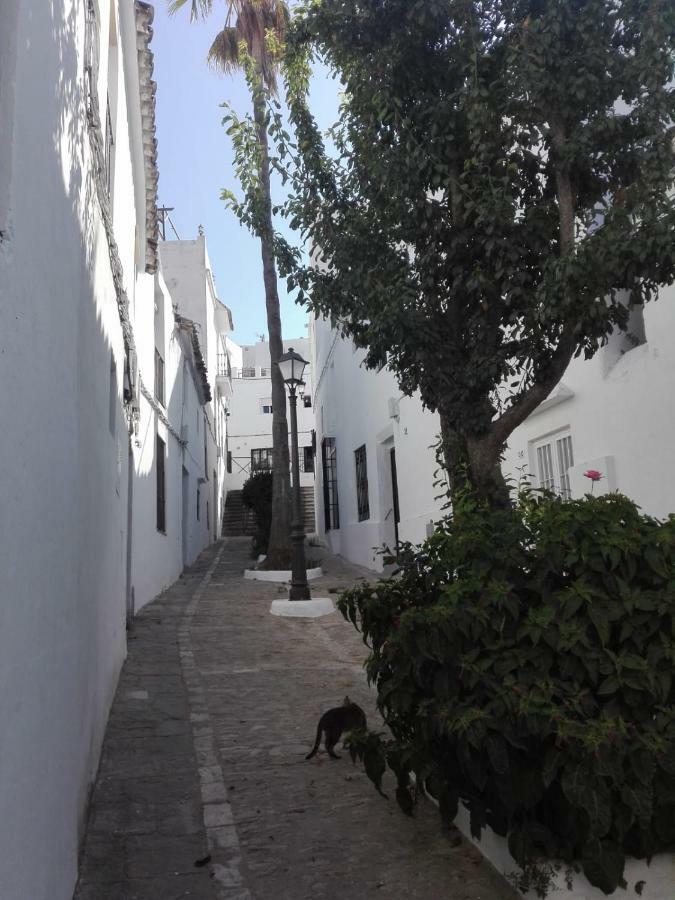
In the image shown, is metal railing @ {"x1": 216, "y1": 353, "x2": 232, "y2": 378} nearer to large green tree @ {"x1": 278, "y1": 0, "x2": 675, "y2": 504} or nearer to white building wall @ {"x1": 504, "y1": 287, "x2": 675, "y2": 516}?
white building wall @ {"x1": 504, "y1": 287, "x2": 675, "y2": 516}

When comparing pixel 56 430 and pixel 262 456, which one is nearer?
pixel 56 430

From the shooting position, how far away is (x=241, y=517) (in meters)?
31.7

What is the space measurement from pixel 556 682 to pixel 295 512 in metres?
9.33

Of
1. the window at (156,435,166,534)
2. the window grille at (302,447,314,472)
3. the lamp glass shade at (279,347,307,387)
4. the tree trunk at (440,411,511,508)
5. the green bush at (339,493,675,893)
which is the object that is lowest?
the green bush at (339,493,675,893)

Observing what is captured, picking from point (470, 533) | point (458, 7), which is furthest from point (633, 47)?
A: point (470, 533)

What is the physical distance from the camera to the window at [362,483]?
641 inches

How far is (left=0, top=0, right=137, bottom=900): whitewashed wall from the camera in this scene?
6.97ft

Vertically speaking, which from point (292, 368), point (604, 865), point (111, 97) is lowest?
point (604, 865)

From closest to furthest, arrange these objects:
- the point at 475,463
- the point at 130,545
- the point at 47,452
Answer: the point at 47,452 < the point at 475,463 < the point at 130,545

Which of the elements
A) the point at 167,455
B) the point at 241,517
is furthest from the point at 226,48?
the point at 241,517

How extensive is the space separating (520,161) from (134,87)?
5.10 metres

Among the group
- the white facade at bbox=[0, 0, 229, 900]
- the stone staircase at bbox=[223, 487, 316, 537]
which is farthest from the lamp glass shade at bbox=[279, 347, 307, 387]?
the stone staircase at bbox=[223, 487, 316, 537]

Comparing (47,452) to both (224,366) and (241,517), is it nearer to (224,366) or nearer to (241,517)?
(241,517)

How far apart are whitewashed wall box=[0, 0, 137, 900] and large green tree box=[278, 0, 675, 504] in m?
1.73
